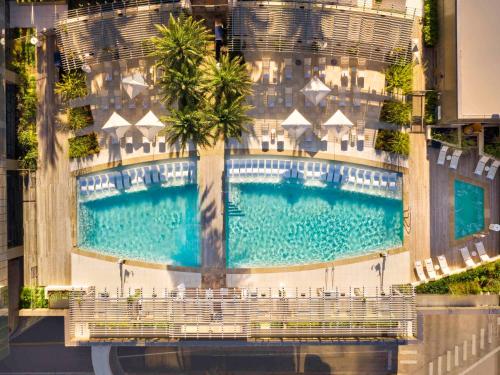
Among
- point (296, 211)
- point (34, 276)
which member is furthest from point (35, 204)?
point (296, 211)

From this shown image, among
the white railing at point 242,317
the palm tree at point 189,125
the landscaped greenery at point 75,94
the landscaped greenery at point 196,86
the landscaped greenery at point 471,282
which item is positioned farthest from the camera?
the landscaped greenery at point 471,282

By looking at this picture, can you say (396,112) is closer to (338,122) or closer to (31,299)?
(338,122)

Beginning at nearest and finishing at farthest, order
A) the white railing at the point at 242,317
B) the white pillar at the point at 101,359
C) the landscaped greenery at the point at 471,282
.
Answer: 1. the white railing at the point at 242,317
2. the landscaped greenery at the point at 471,282
3. the white pillar at the point at 101,359

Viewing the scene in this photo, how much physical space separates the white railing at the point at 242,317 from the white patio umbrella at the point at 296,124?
7.16 metres

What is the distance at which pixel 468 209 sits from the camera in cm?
1697

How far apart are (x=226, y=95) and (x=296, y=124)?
3204mm

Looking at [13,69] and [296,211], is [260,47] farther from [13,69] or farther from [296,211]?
[13,69]

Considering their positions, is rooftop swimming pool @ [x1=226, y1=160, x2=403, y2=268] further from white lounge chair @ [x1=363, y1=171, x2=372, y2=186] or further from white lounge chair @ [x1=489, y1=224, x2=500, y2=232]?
white lounge chair @ [x1=489, y1=224, x2=500, y2=232]

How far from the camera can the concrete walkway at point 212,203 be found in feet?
54.3

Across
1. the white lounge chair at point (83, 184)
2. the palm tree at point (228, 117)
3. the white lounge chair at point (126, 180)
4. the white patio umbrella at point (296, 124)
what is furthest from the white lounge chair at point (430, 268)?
the white lounge chair at point (83, 184)

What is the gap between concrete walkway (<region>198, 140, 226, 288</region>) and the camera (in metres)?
16.5

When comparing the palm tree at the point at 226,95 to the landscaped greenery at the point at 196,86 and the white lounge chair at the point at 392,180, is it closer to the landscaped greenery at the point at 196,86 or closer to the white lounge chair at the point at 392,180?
the landscaped greenery at the point at 196,86

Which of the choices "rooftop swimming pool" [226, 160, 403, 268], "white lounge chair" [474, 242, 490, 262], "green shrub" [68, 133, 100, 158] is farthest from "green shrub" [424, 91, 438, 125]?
"green shrub" [68, 133, 100, 158]

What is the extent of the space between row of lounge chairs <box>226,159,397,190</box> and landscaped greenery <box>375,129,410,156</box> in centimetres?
111
